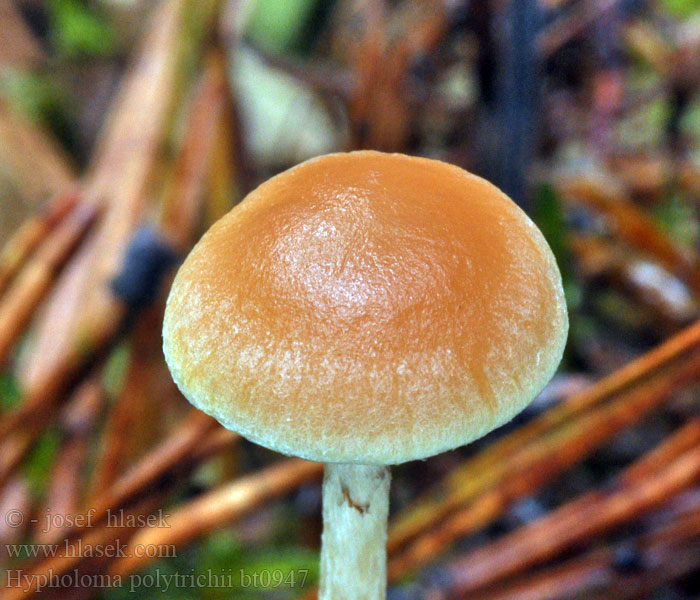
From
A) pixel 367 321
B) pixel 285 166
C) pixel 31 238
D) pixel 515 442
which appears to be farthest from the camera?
pixel 285 166

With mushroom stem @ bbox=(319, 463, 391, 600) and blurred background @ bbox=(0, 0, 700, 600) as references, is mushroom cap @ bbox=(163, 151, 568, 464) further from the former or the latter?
blurred background @ bbox=(0, 0, 700, 600)

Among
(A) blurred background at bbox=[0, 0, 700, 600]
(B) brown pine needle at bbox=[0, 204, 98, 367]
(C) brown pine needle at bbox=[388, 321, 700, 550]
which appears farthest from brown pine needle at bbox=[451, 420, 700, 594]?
(B) brown pine needle at bbox=[0, 204, 98, 367]

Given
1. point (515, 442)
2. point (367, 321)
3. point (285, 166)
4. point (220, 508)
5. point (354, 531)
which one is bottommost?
point (285, 166)

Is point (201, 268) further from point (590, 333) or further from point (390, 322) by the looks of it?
point (590, 333)

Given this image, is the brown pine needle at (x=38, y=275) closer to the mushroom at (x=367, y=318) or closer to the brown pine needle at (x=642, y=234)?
the mushroom at (x=367, y=318)

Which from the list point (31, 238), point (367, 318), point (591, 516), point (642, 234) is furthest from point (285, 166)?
point (367, 318)

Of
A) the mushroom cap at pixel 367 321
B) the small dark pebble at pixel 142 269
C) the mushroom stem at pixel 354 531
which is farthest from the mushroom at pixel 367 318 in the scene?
the small dark pebble at pixel 142 269

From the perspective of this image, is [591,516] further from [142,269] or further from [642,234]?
A: [142,269]

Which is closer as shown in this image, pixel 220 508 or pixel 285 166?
pixel 220 508
